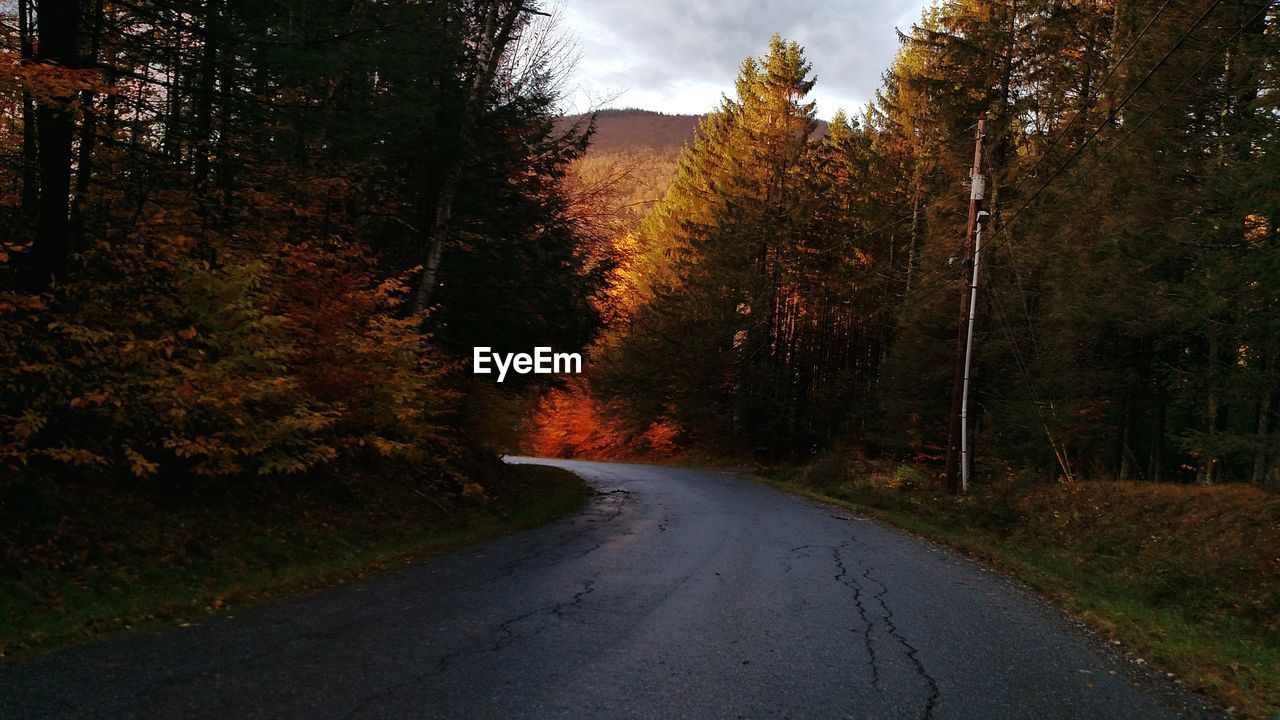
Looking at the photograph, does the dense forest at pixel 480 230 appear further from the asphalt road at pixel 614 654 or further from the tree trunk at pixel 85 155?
the asphalt road at pixel 614 654

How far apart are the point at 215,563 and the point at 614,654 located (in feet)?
16.0

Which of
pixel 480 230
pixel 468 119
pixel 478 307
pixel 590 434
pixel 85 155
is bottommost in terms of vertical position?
pixel 590 434

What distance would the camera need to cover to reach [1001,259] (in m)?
24.5

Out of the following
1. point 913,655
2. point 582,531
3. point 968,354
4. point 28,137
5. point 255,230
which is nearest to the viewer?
point 913,655

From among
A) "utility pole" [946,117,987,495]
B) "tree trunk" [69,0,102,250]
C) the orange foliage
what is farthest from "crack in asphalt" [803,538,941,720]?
the orange foliage

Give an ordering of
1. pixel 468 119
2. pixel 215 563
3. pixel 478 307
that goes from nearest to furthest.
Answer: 1. pixel 215 563
2. pixel 468 119
3. pixel 478 307

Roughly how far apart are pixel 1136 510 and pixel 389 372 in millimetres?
13125

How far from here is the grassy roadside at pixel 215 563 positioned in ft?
19.9

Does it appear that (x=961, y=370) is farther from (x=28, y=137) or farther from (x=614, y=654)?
(x=28, y=137)

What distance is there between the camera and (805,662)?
19.2 feet

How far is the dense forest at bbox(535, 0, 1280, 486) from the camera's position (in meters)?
14.7

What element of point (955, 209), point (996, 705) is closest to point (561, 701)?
point (996, 705)

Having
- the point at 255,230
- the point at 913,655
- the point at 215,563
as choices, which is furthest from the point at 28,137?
the point at 913,655

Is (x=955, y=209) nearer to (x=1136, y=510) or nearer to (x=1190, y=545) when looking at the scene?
(x=1136, y=510)
